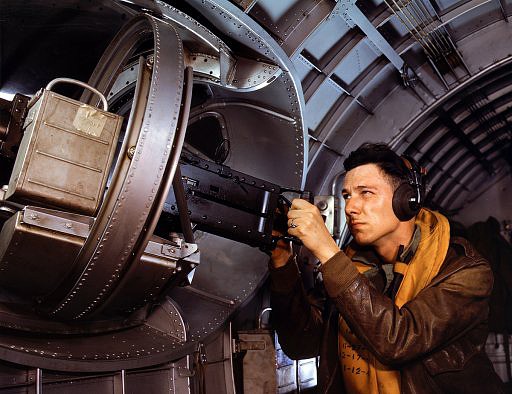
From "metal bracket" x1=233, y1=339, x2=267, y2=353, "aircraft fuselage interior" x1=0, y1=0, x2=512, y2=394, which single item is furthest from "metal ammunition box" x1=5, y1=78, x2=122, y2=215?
"metal bracket" x1=233, y1=339, x2=267, y2=353

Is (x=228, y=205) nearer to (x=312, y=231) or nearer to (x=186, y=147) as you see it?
(x=312, y=231)

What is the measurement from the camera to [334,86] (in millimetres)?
4402

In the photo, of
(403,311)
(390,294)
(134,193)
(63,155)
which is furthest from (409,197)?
(63,155)

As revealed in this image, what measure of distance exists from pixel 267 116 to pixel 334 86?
930 mm

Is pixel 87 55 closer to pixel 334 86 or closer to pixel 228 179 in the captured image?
pixel 228 179

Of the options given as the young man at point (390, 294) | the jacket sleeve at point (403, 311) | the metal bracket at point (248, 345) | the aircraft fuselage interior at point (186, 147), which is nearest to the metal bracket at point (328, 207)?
the aircraft fuselage interior at point (186, 147)

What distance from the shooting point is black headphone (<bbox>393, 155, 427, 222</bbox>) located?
260cm

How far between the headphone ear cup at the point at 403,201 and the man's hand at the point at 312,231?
17.2 inches

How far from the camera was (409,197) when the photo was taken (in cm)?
261

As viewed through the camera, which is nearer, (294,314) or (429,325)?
(429,325)

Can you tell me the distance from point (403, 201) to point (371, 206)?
156 mm

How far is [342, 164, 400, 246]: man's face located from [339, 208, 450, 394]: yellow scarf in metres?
0.19

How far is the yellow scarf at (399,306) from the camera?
2.44 metres

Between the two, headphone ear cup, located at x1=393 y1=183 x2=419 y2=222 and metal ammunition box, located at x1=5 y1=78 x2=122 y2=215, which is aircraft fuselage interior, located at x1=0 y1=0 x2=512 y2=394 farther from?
headphone ear cup, located at x1=393 y1=183 x2=419 y2=222
